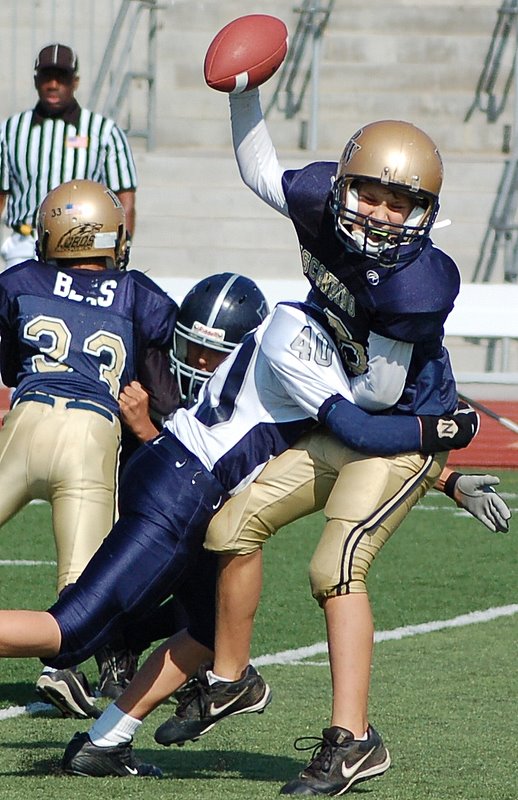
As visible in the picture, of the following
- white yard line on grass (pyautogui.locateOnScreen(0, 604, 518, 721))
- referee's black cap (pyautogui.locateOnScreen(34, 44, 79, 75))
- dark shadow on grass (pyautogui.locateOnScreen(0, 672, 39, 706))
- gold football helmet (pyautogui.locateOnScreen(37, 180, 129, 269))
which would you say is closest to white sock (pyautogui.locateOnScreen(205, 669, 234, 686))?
white yard line on grass (pyautogui.locateOnScreen(0, 604, 518, 721))

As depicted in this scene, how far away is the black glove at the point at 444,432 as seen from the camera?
11.1ft

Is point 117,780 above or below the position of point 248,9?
below

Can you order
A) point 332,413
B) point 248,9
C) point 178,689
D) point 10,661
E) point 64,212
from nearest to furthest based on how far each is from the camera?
point 332,413
point 178,689
point 64,212
point 10,661
point 248,9

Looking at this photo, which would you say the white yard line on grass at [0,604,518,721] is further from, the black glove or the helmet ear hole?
the black glove

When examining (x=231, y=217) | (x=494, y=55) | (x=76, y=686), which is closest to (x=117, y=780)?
(x=76, y=686)

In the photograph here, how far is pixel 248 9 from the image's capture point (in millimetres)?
13828

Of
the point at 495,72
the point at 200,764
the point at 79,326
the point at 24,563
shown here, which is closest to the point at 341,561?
the point at 200,764

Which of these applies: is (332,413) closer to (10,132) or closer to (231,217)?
(10,132)

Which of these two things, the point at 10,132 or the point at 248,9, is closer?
the point at 10,132

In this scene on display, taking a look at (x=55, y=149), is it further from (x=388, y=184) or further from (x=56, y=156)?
(x=388, y=184)

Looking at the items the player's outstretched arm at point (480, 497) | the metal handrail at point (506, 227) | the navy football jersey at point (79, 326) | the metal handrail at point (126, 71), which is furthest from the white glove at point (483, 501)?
the metal handrail at point (126, 71)

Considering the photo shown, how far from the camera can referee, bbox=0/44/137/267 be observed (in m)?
8.20

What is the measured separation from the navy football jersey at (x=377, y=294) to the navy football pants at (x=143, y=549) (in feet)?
1.39

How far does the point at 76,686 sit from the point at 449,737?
937 millimetres
